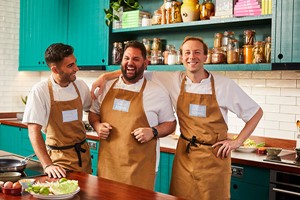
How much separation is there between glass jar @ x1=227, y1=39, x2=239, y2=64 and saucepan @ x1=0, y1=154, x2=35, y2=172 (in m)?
2.26

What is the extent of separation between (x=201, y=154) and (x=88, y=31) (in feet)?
9.60

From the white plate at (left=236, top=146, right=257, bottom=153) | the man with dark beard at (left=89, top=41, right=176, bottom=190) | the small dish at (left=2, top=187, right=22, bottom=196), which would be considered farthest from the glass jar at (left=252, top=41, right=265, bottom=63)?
the small dish at (left=2, top=187, right=22, bottom=196)

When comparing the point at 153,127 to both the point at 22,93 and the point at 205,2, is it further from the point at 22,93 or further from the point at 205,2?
the point at 22,93

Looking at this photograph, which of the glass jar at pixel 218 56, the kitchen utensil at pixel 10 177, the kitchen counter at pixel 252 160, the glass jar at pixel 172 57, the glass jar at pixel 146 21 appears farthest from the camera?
the glass jar at pixel 146 21

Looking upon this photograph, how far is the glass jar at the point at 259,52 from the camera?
3982 mm

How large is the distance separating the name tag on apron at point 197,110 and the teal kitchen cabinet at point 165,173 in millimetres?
916

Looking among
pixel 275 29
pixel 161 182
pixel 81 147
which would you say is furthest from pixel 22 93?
pixel 275 29

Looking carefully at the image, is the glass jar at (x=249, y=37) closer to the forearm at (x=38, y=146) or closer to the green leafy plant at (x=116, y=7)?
the green leafy plant at (x=116, y=7)

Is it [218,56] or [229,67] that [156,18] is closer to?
[218,56]

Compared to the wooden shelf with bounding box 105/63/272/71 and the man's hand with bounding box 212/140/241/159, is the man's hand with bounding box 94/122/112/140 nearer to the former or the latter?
the man's hand with bounding box 212/140/241/159

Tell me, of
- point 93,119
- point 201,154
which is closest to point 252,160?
point 201,154

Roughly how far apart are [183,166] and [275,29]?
1.51 metres

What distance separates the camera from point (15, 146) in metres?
6.03

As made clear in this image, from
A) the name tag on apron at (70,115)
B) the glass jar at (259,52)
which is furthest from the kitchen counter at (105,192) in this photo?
the glass jar at (259,52)
